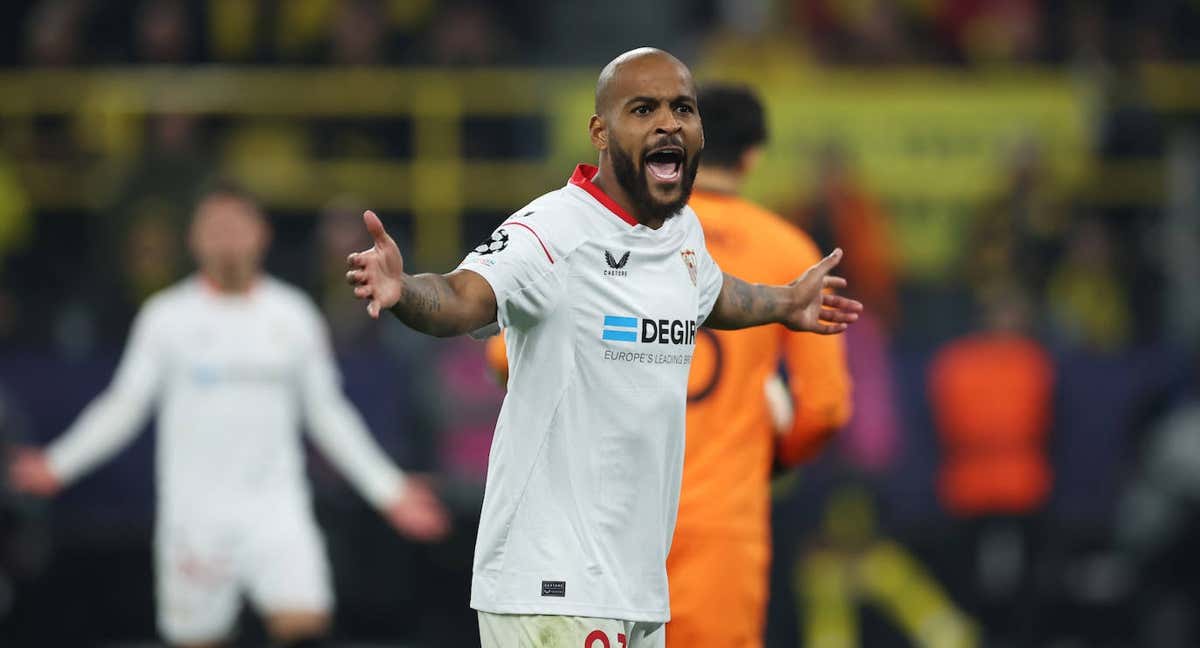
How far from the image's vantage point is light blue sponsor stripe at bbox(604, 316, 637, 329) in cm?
468

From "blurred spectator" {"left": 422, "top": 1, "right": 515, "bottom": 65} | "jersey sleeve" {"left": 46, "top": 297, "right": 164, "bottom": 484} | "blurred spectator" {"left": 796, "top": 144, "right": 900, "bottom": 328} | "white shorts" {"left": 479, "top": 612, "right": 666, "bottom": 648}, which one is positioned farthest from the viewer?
"blurred spectator" {"left": 422, "top": 1, "right": 515, "bottom": 65}

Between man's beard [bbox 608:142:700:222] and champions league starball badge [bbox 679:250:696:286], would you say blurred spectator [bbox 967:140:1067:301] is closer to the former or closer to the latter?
champions league starball badge [bbox 679:250:696:286]

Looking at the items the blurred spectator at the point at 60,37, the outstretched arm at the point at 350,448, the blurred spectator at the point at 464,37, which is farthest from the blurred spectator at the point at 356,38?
the outstretched arm at the point at 350,448

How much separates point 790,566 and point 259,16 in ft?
19.7

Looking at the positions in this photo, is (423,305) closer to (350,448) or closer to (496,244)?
(496,244)

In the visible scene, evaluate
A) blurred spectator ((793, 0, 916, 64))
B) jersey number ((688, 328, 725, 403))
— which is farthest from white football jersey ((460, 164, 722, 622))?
blurred spectator ((793, 0, 916, 64))

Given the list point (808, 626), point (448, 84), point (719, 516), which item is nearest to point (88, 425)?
point (719, 516)

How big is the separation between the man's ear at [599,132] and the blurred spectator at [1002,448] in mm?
7317

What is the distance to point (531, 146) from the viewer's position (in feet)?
48.6

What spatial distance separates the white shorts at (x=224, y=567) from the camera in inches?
342

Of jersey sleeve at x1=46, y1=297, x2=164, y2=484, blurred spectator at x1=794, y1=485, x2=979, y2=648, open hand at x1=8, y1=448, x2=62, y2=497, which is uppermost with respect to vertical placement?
jersey sleeve at x1=46, y1=297, x2=164, y2=484

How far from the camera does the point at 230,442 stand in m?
8.80

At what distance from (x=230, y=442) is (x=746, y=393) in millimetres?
3360

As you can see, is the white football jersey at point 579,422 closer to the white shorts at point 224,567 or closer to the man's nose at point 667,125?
the man's nose at point 667,125
